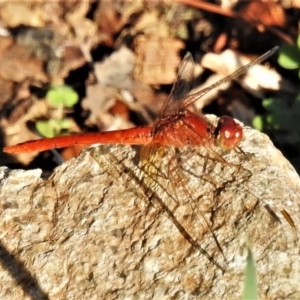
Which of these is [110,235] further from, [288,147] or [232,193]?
[288,147]

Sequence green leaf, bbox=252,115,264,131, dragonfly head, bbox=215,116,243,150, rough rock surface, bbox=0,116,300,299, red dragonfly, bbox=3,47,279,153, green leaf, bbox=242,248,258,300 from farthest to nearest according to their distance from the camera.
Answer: green leaf, bbox=252,115,264,131 → red dragonfly, bbox=3,47,279,153 → dragonfly head, bbox=215,116,243,150 → rough rock surface, bbox=0,116,300,299 → green leaf, bbox=242,248,258,300

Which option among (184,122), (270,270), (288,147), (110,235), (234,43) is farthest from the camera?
(234,43)

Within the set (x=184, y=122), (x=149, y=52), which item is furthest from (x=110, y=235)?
(x=149, y=52)

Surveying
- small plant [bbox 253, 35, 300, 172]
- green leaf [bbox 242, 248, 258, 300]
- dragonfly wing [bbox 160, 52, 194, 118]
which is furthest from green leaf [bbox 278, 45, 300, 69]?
green leaf [bbox 242, 248, 258, 300]

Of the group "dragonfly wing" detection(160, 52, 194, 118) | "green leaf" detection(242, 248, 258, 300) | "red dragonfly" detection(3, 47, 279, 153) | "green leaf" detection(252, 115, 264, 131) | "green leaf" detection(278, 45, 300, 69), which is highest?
"green leaf" detection(242, 248, 258, 300)

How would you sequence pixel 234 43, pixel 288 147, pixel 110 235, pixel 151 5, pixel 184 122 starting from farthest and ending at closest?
pixel 151 5 → pixel 234 43 → pixel 288 147 → pixel 184 122 → pixel 110 235

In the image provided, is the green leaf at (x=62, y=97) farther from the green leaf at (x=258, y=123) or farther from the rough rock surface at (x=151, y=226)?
the rough rock surface at (x=151, y=226)

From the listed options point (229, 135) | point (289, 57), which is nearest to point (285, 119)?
point (289, 57)

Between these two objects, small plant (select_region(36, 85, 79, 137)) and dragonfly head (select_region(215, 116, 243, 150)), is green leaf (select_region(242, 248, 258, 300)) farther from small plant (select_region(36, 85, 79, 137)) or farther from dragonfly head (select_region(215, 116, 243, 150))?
small plant (select_region(36, 85, 79, 137))
